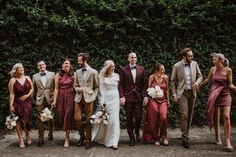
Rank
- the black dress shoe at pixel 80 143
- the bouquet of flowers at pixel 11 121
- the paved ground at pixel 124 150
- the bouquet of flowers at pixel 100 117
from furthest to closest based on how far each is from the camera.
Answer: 1. the black dress shoe at pixel 80 143
2. the bouquet of flowers at pixel 11 121
3. the bouquet of flowers at pixel 100 117
4. the paved ground at pixel 124 150

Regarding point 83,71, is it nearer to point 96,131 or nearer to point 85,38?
point 96,131

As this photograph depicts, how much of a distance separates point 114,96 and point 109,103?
21 centimetres

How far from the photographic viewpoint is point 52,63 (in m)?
11.3

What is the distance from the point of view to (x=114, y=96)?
29.7 feet

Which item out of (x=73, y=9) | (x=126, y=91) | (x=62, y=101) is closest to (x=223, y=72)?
(x=126, y=91)

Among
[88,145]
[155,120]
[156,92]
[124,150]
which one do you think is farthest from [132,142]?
[156,92]

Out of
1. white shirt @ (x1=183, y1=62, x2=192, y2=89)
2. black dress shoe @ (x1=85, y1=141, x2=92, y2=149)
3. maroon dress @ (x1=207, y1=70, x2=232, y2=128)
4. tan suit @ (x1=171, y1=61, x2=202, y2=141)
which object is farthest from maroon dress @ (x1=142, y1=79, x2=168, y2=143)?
black dress shoe @ (x1=85, y1=141, x2=92, y2=149)

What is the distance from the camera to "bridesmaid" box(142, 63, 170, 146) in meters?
9.16

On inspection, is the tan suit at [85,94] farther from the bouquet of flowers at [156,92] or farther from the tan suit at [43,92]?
the bouquet of flowers at [156,92]

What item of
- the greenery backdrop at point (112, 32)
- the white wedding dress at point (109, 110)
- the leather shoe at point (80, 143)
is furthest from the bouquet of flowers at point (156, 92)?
the greenery backdrop at point (112, 32)

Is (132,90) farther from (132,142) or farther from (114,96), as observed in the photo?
(132,142)

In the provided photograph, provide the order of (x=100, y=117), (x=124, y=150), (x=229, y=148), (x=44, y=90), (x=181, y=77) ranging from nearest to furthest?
(x=229, y=148) < (x=124, y=150) < (x=100, y=117) < (x=181, y=77) < (x=44, y=90)

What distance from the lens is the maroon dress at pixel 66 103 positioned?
906cm

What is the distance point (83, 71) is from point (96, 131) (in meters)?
1.50
